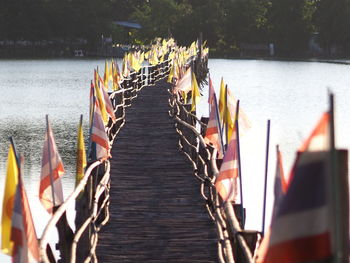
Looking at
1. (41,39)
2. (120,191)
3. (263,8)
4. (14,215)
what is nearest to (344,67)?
(263,8)

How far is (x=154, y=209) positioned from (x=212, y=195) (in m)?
1.14

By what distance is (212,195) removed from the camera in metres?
15.9

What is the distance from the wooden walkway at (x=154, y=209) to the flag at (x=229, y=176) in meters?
0.82

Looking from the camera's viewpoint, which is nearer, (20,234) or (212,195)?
(20,234)

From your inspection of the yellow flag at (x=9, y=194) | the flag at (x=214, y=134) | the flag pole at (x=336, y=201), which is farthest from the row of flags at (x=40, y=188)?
the flag pole at (x=336, y=201)

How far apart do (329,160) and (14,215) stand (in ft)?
11.4

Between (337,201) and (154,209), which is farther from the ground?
(337,201)

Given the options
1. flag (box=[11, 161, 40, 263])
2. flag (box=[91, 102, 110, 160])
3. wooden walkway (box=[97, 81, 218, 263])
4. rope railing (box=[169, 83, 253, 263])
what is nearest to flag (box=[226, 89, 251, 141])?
rope railing (box=[169, 83, 253, 263])

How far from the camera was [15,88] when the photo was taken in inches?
3307

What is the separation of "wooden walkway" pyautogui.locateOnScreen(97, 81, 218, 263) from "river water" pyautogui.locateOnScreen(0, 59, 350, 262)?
2.27 metres

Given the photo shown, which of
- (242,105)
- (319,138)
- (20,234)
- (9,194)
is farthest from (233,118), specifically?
(242,105)

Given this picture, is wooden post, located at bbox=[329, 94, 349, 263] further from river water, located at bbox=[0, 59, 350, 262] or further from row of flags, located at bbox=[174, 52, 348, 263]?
river water, located at bbox=[0, 59, 350, 262]

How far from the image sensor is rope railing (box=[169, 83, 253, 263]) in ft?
37.0

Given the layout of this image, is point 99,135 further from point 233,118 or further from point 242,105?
point 242,105
